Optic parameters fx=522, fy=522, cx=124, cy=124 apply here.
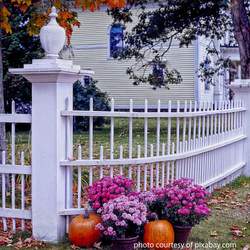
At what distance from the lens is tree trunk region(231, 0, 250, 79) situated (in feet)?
44.8

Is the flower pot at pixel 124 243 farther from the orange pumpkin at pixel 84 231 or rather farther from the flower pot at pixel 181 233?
the flower pot at pixel 181 233

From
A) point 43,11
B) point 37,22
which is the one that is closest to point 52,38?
point 37,22

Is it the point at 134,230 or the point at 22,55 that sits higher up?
the point at 22,55

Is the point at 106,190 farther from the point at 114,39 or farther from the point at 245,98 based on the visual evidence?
the point at 114,39

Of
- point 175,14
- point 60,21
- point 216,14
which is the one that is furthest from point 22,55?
point 60,21

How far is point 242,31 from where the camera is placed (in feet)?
45.4

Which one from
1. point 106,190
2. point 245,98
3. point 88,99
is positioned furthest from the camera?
point 88,99

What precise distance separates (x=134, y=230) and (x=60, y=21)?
397 centimetres

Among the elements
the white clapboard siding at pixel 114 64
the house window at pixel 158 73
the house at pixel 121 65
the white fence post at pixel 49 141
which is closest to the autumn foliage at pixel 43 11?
the white fence post at pixel 49 141

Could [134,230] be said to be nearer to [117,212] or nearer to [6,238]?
[117,212]

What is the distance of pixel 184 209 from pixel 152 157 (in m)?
1.03

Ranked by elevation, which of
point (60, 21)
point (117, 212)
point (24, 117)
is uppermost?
point (60, 21)

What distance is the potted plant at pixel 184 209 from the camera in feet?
16.7

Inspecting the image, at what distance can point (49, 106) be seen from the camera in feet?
17.0
